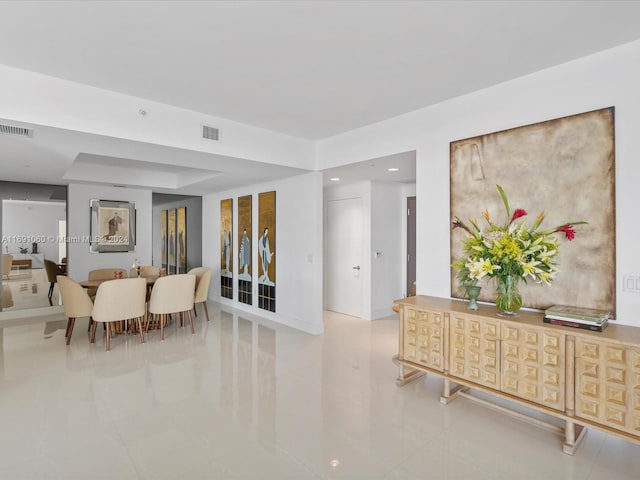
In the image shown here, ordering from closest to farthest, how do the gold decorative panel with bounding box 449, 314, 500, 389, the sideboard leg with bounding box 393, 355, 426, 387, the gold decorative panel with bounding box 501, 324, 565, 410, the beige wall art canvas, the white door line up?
the gold decorative panel with bounding box 501, 324, 565, 410, the beige wall art canvas, the gold decorative panel with bounding box 449, 314, 500, 389, the sideboard leg with bounding box 393, 355, 426, 387, the white door

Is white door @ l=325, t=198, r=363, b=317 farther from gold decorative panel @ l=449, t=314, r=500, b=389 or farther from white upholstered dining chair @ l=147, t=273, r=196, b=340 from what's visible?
gold decorative panel @ l=449, t=314, r=500, b=389

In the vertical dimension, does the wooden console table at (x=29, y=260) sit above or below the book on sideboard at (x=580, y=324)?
above

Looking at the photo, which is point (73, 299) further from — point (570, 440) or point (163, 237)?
point (163, 237)

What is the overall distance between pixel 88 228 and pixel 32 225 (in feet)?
2.90

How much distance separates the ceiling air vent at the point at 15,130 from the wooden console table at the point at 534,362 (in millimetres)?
3885

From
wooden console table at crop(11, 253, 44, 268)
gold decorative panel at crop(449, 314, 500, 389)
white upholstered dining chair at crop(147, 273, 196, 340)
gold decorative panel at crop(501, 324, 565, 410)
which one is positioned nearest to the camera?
gold decorative panel at crop(501, 324, 565, 410)

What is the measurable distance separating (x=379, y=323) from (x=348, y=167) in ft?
8.80

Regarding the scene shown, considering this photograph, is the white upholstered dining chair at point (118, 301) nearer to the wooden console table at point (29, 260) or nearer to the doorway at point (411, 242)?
the wooden console table at point (29, 260)

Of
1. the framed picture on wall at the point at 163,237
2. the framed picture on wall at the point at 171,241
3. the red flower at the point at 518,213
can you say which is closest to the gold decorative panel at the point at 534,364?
the red flower at the point at 518,213

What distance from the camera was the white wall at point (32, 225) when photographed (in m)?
6.29

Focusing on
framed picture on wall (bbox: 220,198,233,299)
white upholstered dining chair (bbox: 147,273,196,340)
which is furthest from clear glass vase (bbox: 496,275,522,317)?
framed picture on wall (bbox: 220,198,233,299)

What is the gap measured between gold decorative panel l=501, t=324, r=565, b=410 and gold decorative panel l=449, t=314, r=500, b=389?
0.07 metres

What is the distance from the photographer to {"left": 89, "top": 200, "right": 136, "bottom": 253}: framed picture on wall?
22.8 feet

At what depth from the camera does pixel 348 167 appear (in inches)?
190
